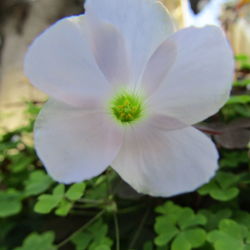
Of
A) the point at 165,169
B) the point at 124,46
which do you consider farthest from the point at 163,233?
the point at 124,46

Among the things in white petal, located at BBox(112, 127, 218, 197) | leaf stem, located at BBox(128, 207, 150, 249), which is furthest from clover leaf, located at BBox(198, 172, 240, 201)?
white petal, located at BBox(112, 127, 218, 197)

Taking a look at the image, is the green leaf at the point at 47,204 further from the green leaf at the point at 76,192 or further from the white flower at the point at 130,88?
the white flower at the point at 130,88

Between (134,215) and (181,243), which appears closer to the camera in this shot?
(181,243)

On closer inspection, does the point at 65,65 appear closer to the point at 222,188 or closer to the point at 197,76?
the point at 197,76

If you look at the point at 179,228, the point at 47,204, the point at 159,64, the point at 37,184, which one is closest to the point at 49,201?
the point at 47,204

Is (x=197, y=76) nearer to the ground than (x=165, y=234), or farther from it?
farther from it

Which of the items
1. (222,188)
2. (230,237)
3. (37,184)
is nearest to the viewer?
(230,237)

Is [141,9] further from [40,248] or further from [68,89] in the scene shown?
[40,248]
